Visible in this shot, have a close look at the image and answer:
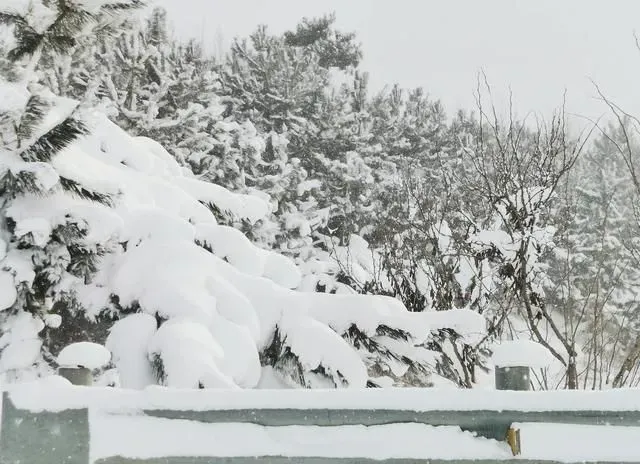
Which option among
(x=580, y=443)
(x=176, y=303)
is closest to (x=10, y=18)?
(x=176, y=303)

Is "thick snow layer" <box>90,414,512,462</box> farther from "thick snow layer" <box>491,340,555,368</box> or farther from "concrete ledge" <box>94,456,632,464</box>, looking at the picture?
"thick snow layer" <box>491,340,555,368</box>

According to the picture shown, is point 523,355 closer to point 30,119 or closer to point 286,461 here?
point 286,461

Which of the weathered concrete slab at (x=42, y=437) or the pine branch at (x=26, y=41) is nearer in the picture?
the weathered concrete slab at (x=42, y=437)

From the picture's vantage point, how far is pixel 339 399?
212 centimetres

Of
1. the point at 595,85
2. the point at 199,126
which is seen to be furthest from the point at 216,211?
the point at 199,126

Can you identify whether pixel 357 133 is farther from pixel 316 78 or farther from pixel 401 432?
pixel 401 432

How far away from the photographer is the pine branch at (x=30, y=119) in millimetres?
4125

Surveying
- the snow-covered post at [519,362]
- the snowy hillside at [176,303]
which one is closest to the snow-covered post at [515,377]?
the snow-covered post at [519,362]

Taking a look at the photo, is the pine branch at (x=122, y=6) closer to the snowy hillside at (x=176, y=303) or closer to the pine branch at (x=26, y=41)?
the pine branch at (x=26, y=41)

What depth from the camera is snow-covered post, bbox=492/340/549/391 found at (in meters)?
2.41

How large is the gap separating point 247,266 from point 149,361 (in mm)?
1142

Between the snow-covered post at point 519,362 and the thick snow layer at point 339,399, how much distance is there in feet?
0.94

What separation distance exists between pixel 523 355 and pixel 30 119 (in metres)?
3.32

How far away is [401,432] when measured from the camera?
6.91 ft
